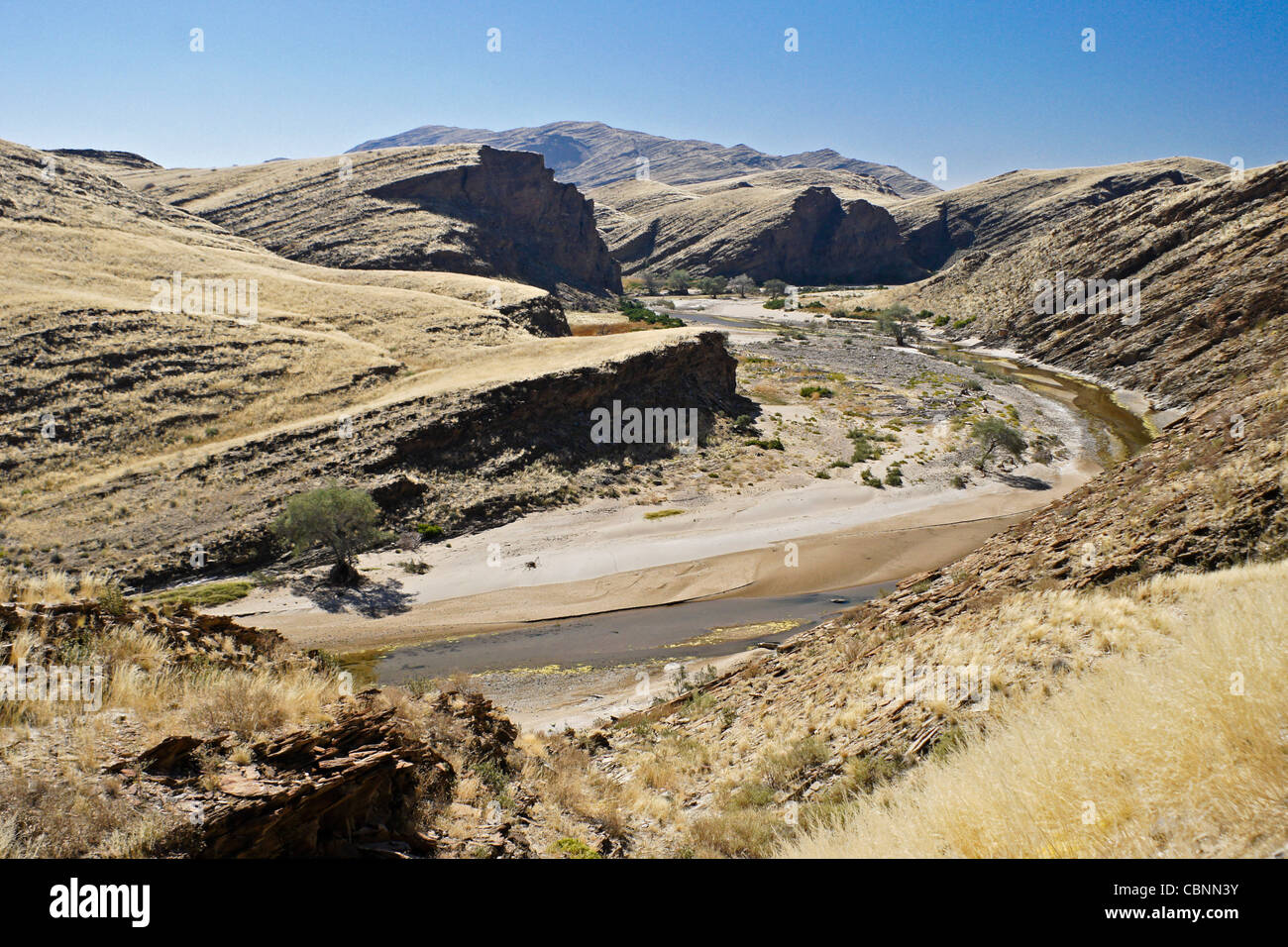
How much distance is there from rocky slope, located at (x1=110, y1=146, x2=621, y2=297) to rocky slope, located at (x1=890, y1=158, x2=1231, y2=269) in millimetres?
86696

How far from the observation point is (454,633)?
22812mm

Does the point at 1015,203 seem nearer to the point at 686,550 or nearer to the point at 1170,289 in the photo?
the point at 1170,289

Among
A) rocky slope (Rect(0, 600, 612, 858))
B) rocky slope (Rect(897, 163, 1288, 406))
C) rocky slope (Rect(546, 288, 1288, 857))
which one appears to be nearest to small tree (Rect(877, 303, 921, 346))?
rocky slope (Rect(897, 163, 1288, 406))

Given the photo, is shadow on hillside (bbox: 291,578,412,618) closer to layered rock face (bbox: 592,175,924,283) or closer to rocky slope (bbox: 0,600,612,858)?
rocky slope (bbox: 0,600,612,858)

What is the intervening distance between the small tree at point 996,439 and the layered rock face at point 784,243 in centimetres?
10939

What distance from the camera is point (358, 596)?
24.7 metres

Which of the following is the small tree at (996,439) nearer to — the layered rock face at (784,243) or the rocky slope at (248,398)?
the rocky slope at (248,398)

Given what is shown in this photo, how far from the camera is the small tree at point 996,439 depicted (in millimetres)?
37438

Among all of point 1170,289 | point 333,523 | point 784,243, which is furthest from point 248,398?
point 784,243

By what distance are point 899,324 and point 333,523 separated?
75739 mm

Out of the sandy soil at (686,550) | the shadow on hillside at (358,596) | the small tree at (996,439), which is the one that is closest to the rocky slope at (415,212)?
the sandy soil at (686,550)

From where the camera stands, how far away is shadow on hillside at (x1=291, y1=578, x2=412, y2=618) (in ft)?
78.5
